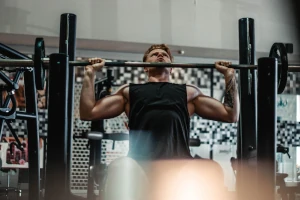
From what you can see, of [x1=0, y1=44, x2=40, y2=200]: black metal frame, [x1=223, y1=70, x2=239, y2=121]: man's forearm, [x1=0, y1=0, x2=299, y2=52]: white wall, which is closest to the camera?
[x1=223, y1=70, x2=239, y2=121]: man's forearm

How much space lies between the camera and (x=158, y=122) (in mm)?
2377

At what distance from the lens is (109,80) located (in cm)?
489

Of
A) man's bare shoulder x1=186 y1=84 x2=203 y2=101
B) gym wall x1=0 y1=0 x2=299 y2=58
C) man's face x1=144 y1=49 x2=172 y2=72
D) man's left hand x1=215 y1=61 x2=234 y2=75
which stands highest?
gym wall x1=0 y1=0 x2=299 y2=58

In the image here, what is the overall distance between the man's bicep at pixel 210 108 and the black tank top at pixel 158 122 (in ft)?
0.57

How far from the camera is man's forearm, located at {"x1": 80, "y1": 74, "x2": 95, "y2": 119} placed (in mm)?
2350

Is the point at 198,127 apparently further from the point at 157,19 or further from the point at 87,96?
the point at 87,96

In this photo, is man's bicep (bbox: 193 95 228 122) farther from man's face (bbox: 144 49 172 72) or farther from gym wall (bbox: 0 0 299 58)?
gym wall (bbox: 0 0 299 58)

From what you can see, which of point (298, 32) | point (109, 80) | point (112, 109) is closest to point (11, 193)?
point (109, 80)

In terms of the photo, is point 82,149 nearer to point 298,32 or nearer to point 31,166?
point 298,32

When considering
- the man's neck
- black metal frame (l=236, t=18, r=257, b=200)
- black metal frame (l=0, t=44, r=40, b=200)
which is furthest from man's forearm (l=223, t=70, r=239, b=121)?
black metal frame (l=0, t=44, r=40, b=200)

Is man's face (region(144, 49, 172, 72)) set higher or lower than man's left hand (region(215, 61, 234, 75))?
higher

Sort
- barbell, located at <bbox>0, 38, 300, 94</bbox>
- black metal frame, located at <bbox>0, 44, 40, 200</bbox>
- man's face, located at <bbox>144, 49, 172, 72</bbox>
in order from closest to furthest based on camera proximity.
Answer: barbell, located at <bbox>0, 38, 300, 94</bbox> < black metal frame, located at <bbox>0, 44, 40, 200</bbox> < man's face, located at <bbox>144, 49, 172, 72</bbox>

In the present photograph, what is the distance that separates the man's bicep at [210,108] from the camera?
265 cm

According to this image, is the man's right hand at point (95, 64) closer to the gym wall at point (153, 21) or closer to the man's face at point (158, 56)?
the man's face at point (158, 56)
